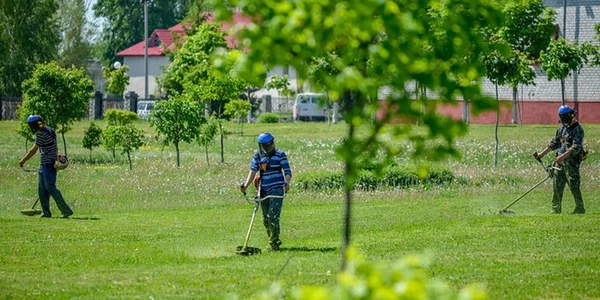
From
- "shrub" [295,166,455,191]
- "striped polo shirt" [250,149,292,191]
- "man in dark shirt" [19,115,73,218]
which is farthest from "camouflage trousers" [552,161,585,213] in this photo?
"man in dark shirt" [19,115,73,218]

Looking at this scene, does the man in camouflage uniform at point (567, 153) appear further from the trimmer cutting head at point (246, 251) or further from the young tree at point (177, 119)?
the young tree at point (177, 119)

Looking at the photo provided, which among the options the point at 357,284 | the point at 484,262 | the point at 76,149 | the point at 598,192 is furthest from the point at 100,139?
the point at 357,284

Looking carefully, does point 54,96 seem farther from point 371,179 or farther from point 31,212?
point 31,212

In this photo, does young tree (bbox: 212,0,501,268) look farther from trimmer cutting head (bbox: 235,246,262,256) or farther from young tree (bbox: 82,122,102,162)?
young tree (bbox: 82,122,102,162)

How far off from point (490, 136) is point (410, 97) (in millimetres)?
36883

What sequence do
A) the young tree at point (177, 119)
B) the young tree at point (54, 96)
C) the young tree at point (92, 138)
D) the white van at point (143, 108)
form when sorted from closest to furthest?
the young tree at point (177, 119) < the young tree at point (54, 96) < the young tree at point (92, 138) < the white van at point (143, 108)

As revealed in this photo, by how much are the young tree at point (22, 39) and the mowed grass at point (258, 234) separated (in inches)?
1454

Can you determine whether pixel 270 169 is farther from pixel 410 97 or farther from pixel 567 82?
pixel 567 82

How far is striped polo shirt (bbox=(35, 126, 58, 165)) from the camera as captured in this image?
2198cm

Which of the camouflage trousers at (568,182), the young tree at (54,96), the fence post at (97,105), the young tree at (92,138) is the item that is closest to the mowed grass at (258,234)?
the camouflage trousers at (568,182)

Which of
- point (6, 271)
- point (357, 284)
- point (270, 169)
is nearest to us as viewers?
point (357, 284)

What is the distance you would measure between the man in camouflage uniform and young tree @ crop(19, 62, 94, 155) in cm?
1930

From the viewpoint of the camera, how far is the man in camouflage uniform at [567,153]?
2127 centimetres

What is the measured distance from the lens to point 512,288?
43.2 feet
